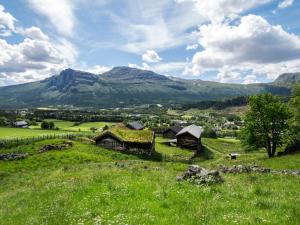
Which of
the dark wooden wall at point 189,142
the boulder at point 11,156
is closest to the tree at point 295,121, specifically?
the dark wooden wall at point 189,142

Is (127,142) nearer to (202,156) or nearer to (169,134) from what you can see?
(202,156)

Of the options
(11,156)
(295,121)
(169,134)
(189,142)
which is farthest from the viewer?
(169,134)

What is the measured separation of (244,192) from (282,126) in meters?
53.9

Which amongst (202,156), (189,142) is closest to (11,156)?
(202,156)

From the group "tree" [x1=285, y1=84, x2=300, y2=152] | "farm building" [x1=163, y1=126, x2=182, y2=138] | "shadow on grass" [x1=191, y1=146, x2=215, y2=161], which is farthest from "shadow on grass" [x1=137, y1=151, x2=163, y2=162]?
"farm building" [x1=163, y1=126, x2=182, y2=138]

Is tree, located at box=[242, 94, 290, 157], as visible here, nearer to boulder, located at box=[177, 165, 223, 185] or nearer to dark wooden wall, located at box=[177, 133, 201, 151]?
dark wooden wall, located at box=[177, 133, 201, 151]

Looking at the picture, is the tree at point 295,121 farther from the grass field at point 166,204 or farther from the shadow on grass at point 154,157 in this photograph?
the grass field at point 166,204

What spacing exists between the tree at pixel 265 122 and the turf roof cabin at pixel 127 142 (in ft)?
79.8

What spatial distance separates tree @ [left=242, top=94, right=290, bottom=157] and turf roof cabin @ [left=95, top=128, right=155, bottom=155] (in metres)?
24.3

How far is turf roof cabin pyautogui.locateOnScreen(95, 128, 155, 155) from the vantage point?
7756 cm

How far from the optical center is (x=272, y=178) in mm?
→ 21922

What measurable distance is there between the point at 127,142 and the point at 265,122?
1341 inches

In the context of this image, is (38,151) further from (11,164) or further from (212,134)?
(212,134)

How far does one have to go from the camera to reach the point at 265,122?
6569cm
